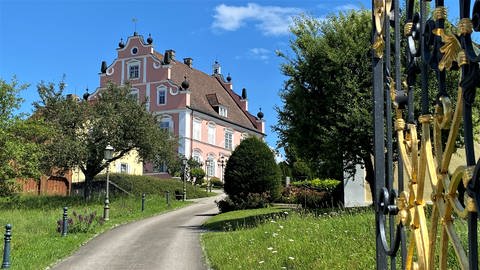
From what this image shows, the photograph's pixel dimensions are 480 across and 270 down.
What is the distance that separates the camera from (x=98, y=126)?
29.6 meters

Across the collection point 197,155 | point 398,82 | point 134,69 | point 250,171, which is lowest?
point 398,82

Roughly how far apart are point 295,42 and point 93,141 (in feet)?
52.8

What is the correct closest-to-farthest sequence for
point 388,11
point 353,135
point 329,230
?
point 388,11 < point 329,230 < point 353,135

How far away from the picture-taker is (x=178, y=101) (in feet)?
171

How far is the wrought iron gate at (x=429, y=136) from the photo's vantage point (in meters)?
1.39

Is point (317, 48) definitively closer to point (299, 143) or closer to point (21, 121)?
point (299, 143)

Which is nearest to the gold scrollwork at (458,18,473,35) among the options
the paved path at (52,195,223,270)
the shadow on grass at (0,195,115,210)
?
the paved path at (52,195,223,270)

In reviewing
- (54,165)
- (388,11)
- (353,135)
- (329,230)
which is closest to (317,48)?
(353,135)

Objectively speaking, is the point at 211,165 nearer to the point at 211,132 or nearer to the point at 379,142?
the point at 211,132

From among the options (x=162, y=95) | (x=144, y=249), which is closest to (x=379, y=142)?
(x=144, y=249)

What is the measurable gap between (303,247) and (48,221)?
46.6 ft

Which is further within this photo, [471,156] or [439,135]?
[439,135]

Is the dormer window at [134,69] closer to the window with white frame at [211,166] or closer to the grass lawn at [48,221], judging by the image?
the window with white frame at [211,166]

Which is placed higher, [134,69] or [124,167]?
[134,69]
